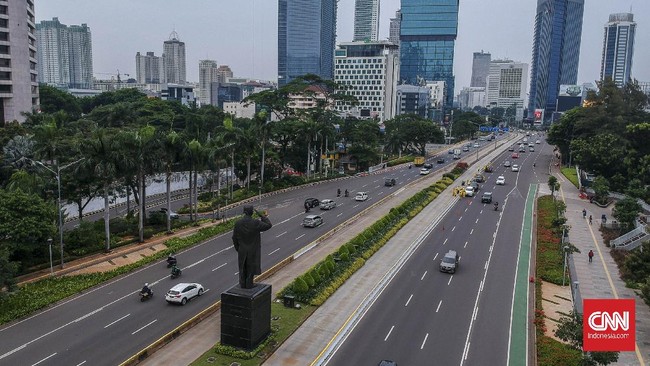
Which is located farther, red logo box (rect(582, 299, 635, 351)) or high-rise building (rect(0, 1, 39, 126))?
high-rise building (rect(0, 1, 39, 126))

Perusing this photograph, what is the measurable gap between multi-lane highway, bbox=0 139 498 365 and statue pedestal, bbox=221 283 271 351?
4.80 metres

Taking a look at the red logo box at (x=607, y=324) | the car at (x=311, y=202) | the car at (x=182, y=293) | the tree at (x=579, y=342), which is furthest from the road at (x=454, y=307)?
the car at (x=311, y=202)

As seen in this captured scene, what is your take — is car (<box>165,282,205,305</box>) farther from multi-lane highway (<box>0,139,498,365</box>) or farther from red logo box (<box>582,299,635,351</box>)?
red logo box (<box>582,299,635,351</box>)

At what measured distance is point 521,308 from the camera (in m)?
34.3

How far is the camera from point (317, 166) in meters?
108

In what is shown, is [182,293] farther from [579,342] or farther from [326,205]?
[326,205]

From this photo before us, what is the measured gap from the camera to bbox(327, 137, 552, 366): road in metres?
27.5

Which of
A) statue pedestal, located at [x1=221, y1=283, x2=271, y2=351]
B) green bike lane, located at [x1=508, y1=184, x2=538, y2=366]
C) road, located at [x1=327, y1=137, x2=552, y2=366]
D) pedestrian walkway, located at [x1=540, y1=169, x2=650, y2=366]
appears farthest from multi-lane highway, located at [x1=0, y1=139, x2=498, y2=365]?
pedestrian walkway, located at [x1=540, y1=169, x2=650, y2=366]

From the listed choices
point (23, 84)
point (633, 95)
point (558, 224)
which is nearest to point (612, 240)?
point (558, 224)

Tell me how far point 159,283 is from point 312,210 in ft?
100.0

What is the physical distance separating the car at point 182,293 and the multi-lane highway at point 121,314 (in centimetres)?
43

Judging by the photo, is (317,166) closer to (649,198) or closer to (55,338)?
(649,198)

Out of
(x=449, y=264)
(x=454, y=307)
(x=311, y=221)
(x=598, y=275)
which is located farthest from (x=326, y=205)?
(x=454, y=307)

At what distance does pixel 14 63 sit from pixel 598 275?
95.3 metres
